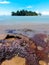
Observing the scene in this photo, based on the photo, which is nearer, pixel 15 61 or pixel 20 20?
pixel 15 61

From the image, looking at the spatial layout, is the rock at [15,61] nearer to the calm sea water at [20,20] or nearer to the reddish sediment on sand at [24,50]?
the reddish sediment on sand at [24,50]

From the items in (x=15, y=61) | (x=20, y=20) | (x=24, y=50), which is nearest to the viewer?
(x=15, y=61)

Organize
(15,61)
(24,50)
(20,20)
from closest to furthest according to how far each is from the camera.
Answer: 1. (15,61)
2. (24,50)
3. (20,20)

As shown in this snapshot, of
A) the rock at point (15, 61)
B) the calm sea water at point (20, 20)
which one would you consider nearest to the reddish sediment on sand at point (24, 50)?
the rock at point (15, 61)

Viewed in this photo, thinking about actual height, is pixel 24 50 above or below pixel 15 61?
above

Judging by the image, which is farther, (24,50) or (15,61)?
(24,50)

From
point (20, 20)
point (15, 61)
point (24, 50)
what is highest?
point (24, 50)

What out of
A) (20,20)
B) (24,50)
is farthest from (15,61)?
(20,20)

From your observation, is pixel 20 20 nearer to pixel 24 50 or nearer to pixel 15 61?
pixel 24 50

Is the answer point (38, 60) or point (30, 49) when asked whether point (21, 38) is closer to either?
point (30, 49)

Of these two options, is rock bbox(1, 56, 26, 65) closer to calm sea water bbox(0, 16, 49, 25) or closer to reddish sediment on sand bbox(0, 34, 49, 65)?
reddish sediment on sand bbox(0, 34, 49, 65)

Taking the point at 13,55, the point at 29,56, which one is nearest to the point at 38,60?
the point at 29,56
